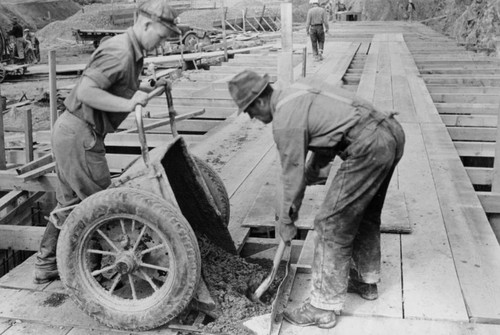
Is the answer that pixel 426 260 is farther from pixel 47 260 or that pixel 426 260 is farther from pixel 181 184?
pixel 47 260

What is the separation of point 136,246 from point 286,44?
1.75 meters

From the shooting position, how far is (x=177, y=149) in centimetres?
387

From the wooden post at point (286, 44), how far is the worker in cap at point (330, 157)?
34.6 inches

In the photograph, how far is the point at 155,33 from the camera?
3.57 meters

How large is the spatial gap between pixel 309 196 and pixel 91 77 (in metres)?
2.61

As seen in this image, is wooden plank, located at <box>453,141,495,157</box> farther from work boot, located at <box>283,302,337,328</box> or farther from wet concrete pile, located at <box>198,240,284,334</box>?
work boot, located at <box>283,302,337,328</box>

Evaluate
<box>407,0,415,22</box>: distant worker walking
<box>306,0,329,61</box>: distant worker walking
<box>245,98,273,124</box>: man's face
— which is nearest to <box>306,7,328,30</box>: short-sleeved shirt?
<box>306,0,329,61</box>: distant worker walking

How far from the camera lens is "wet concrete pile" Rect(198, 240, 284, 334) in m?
3.57

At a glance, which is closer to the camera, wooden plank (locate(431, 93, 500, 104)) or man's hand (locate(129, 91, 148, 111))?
man's hand (locate(129, 91, 148, 111))

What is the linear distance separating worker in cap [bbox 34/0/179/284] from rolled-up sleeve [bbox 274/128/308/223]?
2.81ft

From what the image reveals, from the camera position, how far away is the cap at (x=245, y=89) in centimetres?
315

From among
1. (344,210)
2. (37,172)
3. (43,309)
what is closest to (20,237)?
(37,172)

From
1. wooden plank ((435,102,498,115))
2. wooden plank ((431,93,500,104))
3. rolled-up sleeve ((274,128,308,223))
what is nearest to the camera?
rolled-up sleeve ((274,128,308,223))

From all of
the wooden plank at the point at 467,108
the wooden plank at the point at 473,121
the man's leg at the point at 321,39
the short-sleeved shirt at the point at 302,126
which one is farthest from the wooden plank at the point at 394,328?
the man's leg at the point at 321,39
